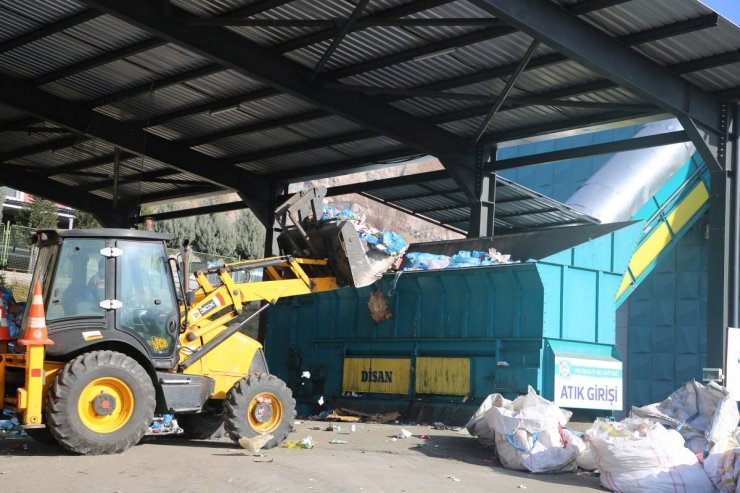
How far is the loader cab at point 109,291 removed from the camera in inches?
336

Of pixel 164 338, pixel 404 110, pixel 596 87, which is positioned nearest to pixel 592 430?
pixel 164 338

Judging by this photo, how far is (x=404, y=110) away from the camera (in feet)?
53.0

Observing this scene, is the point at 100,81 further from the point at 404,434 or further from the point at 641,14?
the point at 641,14

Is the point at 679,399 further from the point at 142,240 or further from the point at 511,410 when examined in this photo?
the point at 142,240

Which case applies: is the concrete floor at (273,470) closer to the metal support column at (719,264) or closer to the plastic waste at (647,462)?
the plastic waste at (647,462)

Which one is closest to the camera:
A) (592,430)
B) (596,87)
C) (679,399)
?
(592,430)

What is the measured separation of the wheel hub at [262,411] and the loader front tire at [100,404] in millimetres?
1168

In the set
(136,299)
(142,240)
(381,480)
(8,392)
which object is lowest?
(381,480)

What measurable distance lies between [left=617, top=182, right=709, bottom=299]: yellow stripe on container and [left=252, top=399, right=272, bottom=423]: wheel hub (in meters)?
7.49

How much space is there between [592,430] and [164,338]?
170 inches

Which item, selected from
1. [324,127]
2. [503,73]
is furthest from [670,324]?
[503,73]

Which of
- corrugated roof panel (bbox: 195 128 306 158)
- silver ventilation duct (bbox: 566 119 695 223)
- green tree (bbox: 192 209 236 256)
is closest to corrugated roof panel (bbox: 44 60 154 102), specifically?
corrugated roof panel (bbox: 195 128 306 158)

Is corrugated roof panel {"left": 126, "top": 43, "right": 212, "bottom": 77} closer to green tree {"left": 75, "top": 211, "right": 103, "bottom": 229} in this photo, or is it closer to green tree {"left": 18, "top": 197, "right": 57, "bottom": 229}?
green tree {"left": 18, "top": 197, "right": 57, "bottom": 229}

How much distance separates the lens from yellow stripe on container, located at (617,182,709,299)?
1597cm
